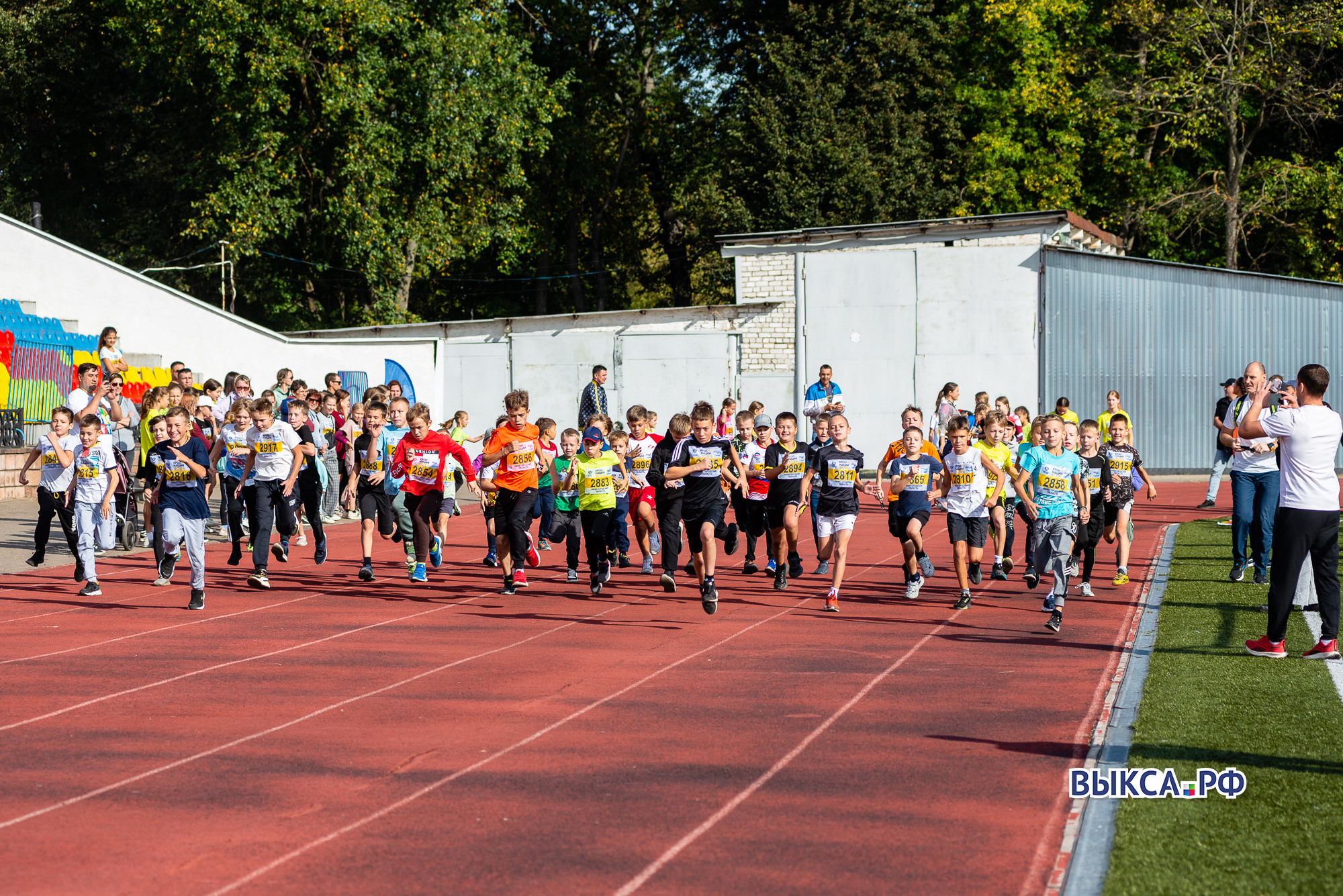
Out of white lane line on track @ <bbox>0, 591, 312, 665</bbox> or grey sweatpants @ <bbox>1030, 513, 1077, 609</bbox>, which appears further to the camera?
grey sweatpants @ <bbox>1030, 513, 1077, 609</bbox>

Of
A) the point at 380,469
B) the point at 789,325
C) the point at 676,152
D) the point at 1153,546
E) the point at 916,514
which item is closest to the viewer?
the point at 916,514

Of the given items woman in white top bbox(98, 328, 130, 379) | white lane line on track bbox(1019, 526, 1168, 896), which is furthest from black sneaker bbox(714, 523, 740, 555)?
woman in white top bbox(98, 328, 130, 379)

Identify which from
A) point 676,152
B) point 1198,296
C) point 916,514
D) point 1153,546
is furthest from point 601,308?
point 916,514

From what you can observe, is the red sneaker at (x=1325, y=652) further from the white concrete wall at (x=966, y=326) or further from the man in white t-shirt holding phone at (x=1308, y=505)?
the white concrete wall at (x=966, y=326)

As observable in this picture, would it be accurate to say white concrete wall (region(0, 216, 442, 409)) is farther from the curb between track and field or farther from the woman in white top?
the curb between track and field

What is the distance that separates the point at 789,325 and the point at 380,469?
1736 cm

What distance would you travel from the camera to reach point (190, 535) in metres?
12.4

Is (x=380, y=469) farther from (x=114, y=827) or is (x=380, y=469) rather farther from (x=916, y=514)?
(x=114, y=827)

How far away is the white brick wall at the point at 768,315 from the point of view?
30.5m

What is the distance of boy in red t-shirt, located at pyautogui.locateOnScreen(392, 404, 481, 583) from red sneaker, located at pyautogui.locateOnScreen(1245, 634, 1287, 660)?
23.8 ft

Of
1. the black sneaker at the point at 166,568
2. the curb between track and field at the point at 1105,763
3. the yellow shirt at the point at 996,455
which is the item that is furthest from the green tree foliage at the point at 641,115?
the curb between track and field at the point at 1105,763

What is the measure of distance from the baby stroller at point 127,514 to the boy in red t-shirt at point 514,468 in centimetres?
547

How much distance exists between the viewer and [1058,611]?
35.9ft

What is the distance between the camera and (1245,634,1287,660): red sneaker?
365 inches
